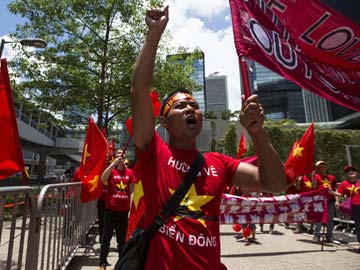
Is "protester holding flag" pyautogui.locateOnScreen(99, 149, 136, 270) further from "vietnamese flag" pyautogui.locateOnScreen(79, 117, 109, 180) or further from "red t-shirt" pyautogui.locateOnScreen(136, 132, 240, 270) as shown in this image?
"red t-shirt" pyautogui.locateOnScreen(136, 132, 240, 270)

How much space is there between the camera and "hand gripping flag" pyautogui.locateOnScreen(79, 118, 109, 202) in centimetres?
597

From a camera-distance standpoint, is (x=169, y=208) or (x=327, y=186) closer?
(x=169, y=208)

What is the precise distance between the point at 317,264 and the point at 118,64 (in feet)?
31.6

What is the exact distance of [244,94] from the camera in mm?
1817

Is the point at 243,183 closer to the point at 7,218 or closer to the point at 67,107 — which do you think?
the point at 7,218

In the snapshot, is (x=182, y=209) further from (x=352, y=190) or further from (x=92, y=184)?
(x=352, y=190)

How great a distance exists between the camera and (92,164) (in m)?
6.21

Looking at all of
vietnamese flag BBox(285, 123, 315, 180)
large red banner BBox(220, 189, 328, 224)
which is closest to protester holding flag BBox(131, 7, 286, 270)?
large red banner BBox(220, 189, 328, 224)

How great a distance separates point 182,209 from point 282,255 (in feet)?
19.6

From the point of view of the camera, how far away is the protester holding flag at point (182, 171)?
1.61 m

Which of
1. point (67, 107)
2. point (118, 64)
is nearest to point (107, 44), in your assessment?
point (118, 64)

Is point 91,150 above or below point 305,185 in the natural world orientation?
above

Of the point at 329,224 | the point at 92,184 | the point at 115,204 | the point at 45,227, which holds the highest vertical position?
the point at 92,184

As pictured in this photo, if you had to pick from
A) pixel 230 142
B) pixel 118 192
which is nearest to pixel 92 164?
A: pixel 118 192
